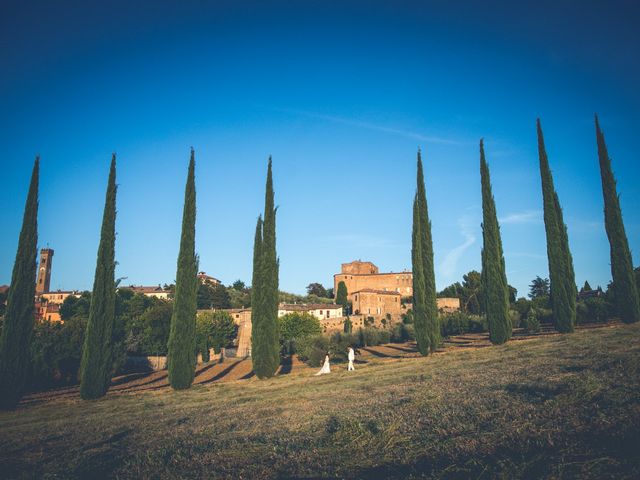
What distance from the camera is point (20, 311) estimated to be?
17938 millimetres

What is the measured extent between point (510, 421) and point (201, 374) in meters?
29.4

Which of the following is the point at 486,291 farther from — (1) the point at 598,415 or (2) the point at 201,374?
(2) the point at 201,374

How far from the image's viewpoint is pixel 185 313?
66.9 feet

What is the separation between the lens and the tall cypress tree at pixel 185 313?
1972cm

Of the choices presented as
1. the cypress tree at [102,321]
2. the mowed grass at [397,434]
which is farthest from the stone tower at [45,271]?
the mowed grass at [397,434]

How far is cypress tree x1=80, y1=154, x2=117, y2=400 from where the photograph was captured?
18047mm

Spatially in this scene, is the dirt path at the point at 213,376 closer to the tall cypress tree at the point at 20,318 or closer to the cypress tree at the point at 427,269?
the cypress tree at the point at 427,269

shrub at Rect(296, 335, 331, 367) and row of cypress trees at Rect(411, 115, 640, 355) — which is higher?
row of cypress trees at Rect(411, 115, 640, 355)

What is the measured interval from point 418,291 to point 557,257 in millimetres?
9387

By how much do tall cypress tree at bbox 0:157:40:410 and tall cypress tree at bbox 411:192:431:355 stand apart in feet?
68.3

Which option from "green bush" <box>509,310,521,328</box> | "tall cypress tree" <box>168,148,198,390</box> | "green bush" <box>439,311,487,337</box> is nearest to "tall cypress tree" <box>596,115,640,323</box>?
"green bush" <box>509,310,521,328</box>

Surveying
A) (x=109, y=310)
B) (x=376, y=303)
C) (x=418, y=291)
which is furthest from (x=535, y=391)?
(x=376, y=303)

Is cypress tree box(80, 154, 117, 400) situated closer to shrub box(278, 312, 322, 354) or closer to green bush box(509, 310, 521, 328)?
shrub box(278, 312, 322, 354)

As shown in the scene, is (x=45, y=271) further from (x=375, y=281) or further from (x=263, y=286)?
(x=263, y=286)
